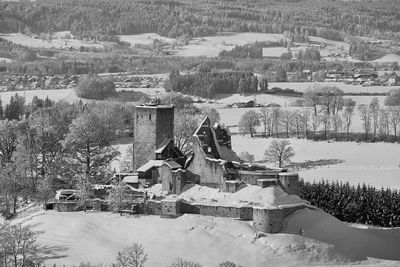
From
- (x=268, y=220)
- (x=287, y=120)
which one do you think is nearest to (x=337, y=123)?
(x=287, y=120)

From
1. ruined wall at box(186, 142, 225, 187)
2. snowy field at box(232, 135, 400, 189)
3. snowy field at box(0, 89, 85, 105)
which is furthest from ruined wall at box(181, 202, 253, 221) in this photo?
snowy field at box(0, 89, 85, 105)

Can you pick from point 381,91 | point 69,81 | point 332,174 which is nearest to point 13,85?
point 69,81

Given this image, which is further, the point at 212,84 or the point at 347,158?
the point at 212,84

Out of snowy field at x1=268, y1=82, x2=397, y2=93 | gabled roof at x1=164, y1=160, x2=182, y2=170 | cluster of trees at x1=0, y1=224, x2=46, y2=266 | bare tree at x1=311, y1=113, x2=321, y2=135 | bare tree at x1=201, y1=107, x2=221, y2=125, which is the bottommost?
cluster of trees at x1=0, y1=224, x2=46, y2=266

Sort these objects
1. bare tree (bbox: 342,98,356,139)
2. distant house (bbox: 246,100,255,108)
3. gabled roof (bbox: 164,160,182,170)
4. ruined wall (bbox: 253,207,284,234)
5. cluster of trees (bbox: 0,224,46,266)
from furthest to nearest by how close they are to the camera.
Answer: distant house (bbox: 246,100,255,108) → bare tree (bbox: 342,98,356,139) → gabled roof (bbox: 164,160,182,170) → ruined wall (bbox: 253,207,284,234) → cluster of trees (bbox: 0,224,46,266)

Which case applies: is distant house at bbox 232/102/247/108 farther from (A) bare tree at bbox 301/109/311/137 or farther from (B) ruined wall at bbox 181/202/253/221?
(B) ruined wall at bbox 181/202/253/221

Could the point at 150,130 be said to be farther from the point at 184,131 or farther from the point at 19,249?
the point at 19,249

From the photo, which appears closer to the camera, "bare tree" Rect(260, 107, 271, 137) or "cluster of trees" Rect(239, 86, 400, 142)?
"cluster of trees" Rect(239, 86, 400, 142)

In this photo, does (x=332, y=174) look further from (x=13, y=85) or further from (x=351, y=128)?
(x=13, y=85)
